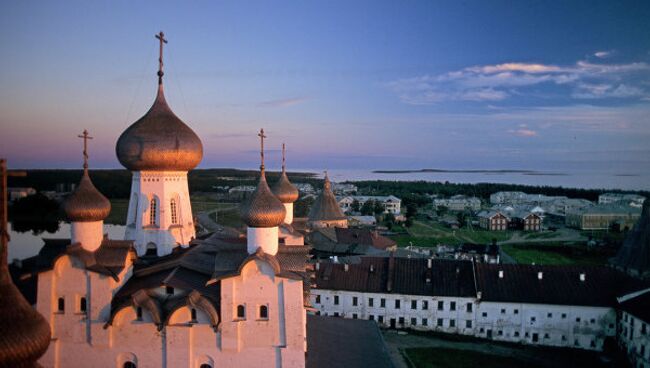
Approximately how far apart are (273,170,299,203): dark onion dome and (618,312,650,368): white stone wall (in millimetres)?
17064

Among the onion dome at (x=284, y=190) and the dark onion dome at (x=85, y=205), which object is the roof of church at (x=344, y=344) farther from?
the dark onion dome at (x=85, y=205)

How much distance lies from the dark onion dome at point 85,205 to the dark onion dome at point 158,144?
238 centimetres

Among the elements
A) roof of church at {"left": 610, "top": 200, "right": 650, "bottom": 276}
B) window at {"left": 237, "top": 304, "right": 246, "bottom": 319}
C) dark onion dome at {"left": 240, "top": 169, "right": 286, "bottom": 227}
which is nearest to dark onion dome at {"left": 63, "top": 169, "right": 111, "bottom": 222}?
dark onion dome at {"left": 240, "top": 169, "right": 286, "bottom": 227}

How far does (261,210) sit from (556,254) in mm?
43152

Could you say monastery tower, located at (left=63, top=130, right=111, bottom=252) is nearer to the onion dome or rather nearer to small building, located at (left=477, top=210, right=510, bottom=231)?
the onion dome

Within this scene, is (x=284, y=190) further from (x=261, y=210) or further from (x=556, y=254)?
(x=556, y=254)

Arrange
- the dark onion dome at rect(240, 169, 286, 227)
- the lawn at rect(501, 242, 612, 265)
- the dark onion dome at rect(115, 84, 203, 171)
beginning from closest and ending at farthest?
the dark onion dome at rect(240, 169, 286, 227), the dark onion dome at rect(115, 84, 203, 171), the lawn at rect(501, 242, 612, 265)

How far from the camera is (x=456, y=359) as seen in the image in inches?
866

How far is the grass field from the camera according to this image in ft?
184

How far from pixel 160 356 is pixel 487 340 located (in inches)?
674

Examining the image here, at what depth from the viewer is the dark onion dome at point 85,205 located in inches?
601

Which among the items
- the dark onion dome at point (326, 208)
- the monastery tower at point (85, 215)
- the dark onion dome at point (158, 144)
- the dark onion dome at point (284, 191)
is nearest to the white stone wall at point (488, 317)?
the dark onion dome at point (284, 191)

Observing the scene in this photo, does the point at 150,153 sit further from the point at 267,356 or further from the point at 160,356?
the point at 267,356

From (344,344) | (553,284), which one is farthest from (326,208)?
(344,344)
